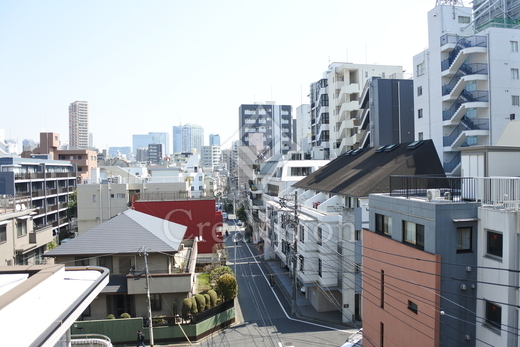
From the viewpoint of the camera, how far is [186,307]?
16891mm

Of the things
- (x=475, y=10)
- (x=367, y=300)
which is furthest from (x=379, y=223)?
(x=475, y=10)

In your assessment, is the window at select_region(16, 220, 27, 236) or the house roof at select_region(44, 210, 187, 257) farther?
the window at select_region(16, 220, 27, 236)

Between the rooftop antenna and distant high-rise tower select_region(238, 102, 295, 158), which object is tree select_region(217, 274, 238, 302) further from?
distant high-rise tower select_region(238, 102, 295, 158)

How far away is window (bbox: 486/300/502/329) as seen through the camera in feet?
28.5

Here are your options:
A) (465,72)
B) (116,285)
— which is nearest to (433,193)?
(116,285)

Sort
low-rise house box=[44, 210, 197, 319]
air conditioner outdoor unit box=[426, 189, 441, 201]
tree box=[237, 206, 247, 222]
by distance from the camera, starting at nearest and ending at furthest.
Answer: air conditioner outdoor unit box=[426, 189, 441, 201], low-rise house box=[44, 210, 197, 319], tree box=[237, 206, 247, 222]

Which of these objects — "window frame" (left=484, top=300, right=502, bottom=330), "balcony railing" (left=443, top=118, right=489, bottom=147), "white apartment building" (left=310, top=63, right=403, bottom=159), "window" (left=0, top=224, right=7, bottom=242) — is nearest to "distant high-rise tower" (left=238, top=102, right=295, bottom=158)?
"white apartment building" (left=310, top=63, right=403, bottom=159)

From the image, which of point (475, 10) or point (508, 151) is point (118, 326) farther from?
point (475, 10)

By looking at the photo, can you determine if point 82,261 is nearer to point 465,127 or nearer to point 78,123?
point 465,127

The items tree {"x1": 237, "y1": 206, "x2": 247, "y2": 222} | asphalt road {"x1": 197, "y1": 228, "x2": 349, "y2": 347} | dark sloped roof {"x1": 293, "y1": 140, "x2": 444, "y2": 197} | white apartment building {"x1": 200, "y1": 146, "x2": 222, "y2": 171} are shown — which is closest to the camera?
asphalt road {"x1": 197, "y1": 228, "x2": 349, "y2": 347}

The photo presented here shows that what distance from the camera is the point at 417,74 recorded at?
25.6m

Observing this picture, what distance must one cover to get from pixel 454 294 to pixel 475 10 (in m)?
23.1

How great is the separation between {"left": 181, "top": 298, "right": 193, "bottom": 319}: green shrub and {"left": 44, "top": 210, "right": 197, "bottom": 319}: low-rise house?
53 centimetres

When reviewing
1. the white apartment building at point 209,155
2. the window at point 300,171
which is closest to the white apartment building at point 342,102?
the window at point 300,171
